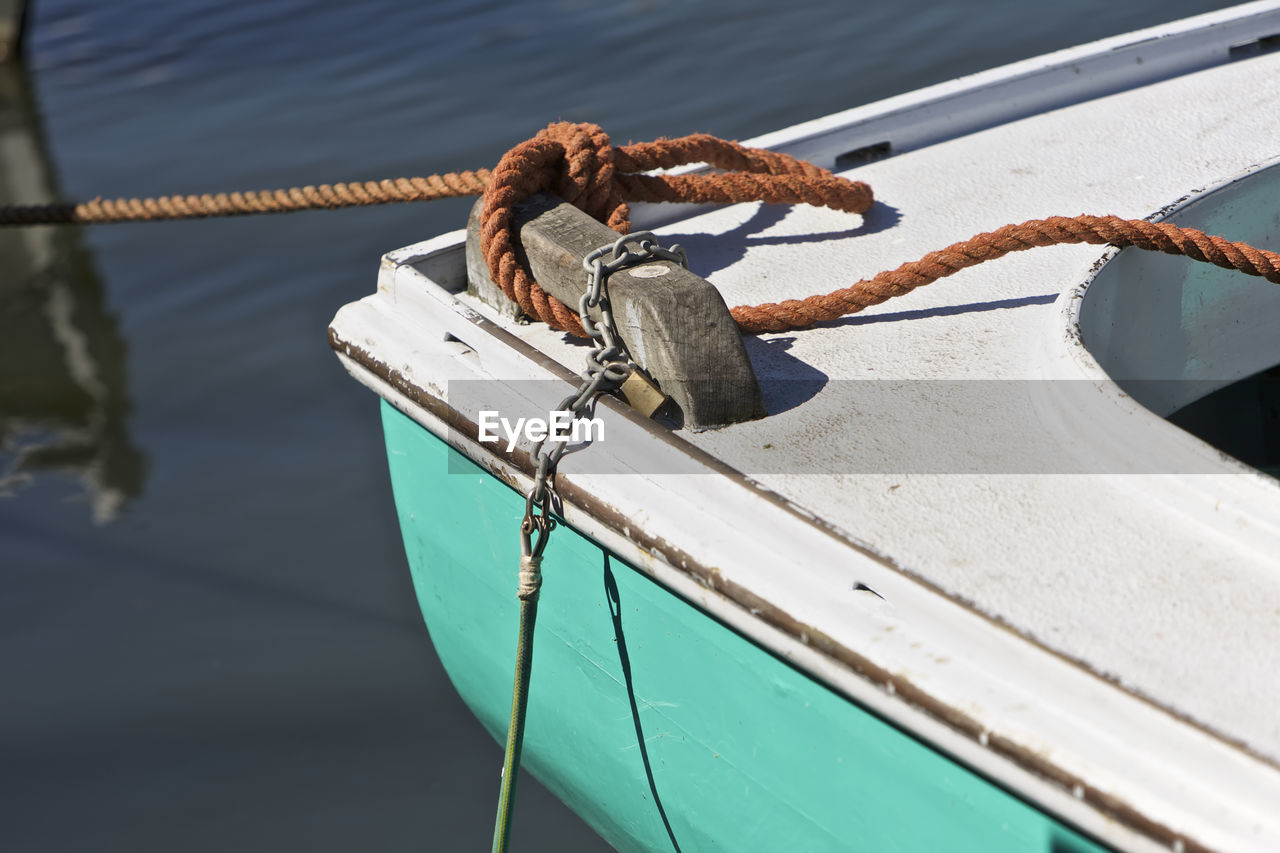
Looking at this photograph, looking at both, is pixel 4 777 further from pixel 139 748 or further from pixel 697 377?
pixel 697 377

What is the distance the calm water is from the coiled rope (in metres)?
1.04

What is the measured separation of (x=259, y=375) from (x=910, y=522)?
8.45 ft

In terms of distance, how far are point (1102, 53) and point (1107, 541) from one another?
132cm

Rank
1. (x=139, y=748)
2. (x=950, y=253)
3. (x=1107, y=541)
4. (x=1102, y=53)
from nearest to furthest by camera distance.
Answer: (x=1107, y=541) → (x=950, y=253) → (x=1102, y=53) → (x=139, y=748)

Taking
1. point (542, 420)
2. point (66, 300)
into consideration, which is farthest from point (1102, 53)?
point (66, 300)

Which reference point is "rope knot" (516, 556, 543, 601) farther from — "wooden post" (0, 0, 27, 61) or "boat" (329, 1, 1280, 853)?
"wooden post" (0, 0, 27, 61)

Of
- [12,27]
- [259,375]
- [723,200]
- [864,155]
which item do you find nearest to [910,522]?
[723,200]

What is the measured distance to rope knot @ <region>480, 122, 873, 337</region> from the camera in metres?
1.57

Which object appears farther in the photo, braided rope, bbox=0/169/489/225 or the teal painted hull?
braided rope, bbox=0/169/489/225

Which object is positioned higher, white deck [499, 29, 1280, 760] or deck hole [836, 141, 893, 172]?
deck hole [836, 141, 893, 172]

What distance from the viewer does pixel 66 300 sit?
3873 mm

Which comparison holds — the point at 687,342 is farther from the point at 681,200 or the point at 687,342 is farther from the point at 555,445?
the point at 681,200

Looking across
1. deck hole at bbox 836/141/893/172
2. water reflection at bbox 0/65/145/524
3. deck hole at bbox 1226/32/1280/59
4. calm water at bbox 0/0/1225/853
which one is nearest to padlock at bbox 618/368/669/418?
deck hole at bbox 836/141/893/172
